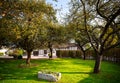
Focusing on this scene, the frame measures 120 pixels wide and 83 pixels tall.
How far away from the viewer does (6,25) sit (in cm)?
1762

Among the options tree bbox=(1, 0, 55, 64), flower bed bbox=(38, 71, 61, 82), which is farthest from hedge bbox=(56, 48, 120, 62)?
flower bed bbox=(38, 71, 61, 82)

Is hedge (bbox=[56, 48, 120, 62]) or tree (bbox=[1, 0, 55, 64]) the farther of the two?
hedge (bbox=[56, 48, 120, 62])

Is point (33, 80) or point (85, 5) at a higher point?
point (85, 5)

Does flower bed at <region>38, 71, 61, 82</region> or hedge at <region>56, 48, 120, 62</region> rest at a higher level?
hedge at <region>56, 48, 120, 62</region>

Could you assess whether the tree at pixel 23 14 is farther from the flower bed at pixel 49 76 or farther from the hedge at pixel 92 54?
the hedge at pixel 92 54

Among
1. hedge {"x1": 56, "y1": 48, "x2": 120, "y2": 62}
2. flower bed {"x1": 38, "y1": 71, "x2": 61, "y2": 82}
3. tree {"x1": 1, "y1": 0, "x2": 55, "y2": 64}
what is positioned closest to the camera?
tree {"x1": 1, "y1": 0, "x2": 55, "y2": 64}

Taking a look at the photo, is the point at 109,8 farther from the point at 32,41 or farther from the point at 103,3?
the point at 32,41

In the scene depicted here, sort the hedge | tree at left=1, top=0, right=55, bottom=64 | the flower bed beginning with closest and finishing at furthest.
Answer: tree at left=1, top=0, right=55, bottom=64
the flower bed
the hedge

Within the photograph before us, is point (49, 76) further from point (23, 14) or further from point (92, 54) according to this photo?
point (92, 54)

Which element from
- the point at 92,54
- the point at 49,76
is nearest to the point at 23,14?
the point at 49,76

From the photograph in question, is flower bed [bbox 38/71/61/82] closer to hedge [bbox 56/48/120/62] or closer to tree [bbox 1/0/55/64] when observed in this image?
tree [bbox 1/0/55/64]

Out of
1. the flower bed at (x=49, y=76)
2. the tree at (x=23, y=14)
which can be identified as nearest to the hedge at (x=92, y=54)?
the tree at (x=23, y=14)

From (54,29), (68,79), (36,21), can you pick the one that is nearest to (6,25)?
(36,21)

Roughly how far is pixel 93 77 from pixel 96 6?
754 cm
